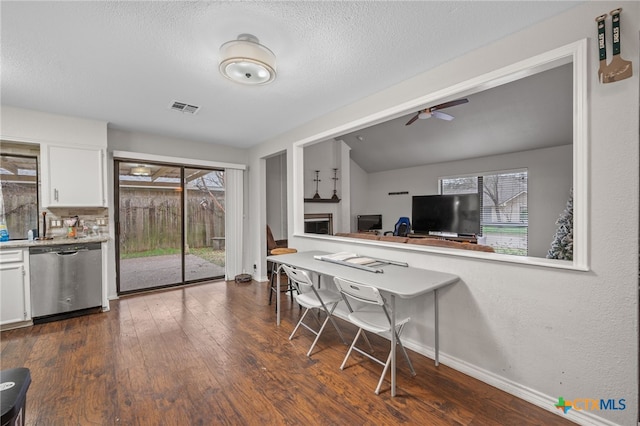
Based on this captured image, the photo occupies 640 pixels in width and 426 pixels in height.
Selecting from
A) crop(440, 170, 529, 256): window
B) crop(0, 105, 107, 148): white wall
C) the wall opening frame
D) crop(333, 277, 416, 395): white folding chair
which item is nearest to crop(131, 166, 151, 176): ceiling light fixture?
crop(0, 105, 107, 148): white wall

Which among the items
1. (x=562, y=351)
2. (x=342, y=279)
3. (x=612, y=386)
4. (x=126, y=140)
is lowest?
(x=612, y=386)

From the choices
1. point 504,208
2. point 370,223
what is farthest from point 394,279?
point 370,223

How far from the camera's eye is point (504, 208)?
213 inches

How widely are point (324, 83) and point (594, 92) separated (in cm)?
201

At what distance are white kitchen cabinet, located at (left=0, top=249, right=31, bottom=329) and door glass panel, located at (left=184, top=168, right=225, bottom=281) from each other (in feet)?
6.56

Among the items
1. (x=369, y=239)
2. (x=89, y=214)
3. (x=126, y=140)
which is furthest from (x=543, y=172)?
(x=89, y=214)

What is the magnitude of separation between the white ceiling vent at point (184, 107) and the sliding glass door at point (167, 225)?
1638 mm

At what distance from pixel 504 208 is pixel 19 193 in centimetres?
783

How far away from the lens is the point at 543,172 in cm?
486

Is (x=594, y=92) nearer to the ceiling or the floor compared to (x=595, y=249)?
nearer to the ceiling

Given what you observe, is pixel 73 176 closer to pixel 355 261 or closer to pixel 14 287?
pixel 14 287

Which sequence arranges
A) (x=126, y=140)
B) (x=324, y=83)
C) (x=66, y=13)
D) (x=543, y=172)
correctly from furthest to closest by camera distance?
(x=543, y=172) → (x=126, y=140) → (x=324, y=83) → (x=66, y=13)

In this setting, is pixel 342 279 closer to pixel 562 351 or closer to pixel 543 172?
pixel 562 351

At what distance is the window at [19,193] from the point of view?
3404 mm
